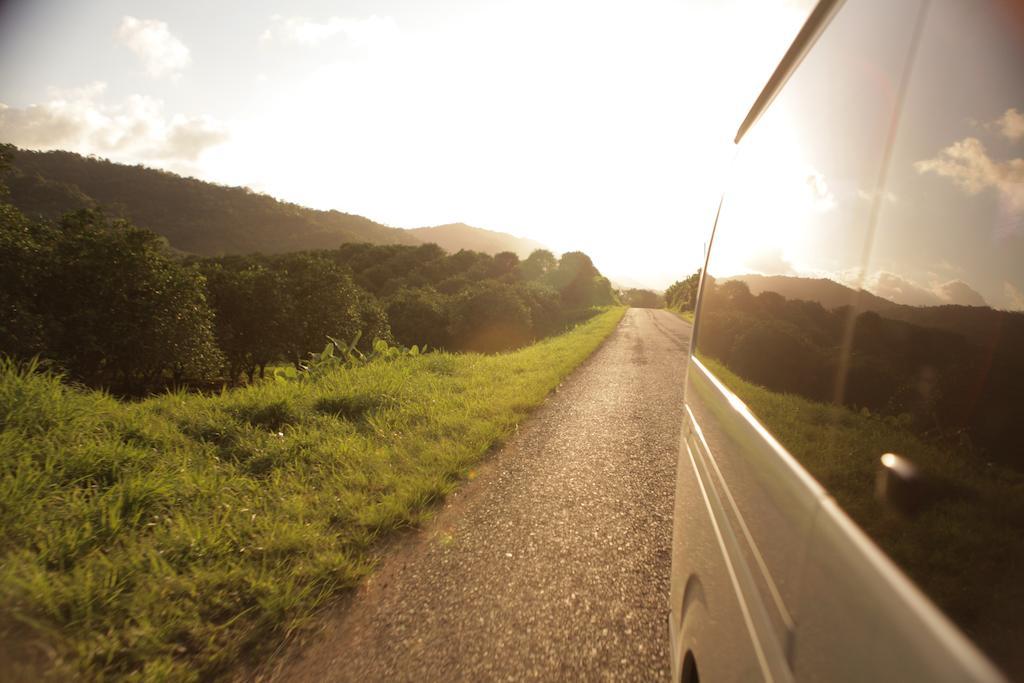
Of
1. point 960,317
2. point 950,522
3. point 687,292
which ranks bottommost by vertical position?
Result: point 950,522

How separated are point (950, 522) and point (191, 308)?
800 inches

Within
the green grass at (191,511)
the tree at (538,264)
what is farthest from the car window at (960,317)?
the tree at (538,264)

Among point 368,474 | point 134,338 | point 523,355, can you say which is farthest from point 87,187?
point 368,474

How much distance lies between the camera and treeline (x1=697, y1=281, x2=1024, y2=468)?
24.5 inches

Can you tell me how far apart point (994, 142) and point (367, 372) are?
7.53 m

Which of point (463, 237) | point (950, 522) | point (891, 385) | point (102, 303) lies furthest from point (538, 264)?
point (463, 237)

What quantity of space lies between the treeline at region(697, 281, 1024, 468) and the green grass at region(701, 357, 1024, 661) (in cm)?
3

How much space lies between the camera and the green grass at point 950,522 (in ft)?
1.60

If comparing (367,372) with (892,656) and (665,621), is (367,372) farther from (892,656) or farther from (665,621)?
(892,656)

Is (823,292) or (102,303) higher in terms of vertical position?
(823,292)

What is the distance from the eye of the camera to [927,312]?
2.55 feet

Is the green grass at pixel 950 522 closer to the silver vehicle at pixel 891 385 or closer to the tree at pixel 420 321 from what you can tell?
the silver vehicle at pixel 891 385

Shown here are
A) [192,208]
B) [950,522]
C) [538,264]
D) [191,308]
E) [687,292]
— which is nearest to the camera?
[950,522]

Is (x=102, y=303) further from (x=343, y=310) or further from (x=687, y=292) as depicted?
(x=687, y=292)
